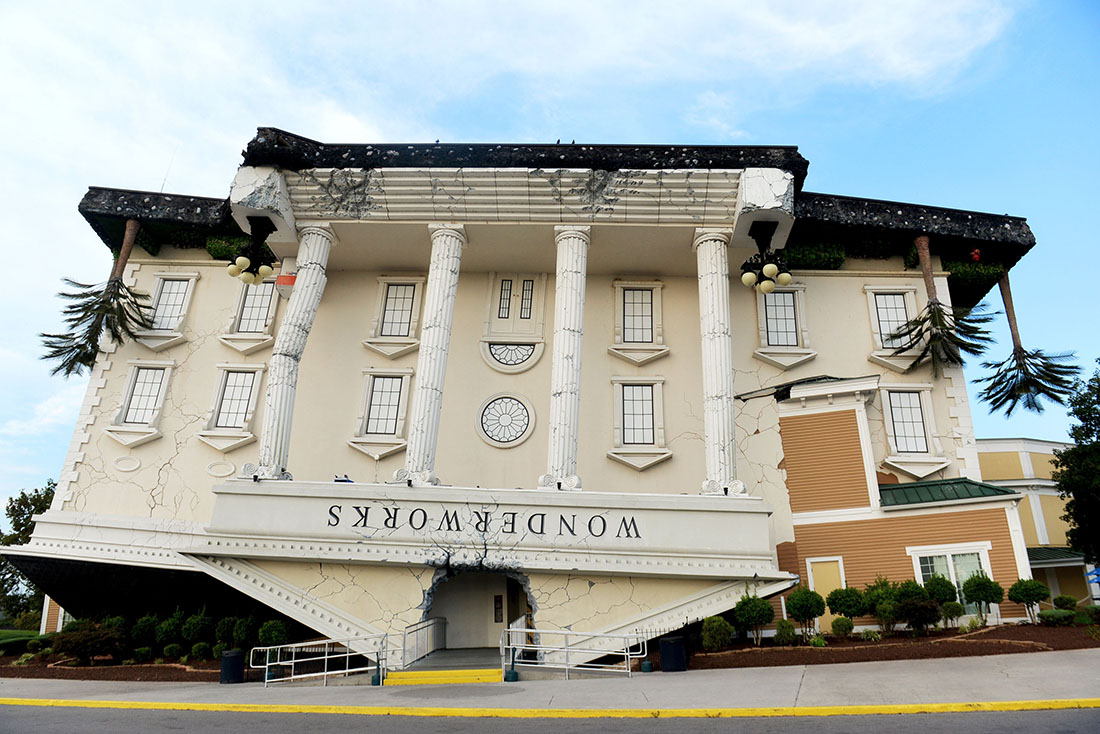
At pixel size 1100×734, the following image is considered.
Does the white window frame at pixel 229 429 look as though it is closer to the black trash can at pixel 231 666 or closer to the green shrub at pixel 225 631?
the green shrub at pixel 225 631

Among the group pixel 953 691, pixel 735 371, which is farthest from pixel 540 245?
pixel 953 691

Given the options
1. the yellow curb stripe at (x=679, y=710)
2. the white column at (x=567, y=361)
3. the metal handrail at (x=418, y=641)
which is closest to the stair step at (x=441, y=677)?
the metal handrail at (x=418, y=641)

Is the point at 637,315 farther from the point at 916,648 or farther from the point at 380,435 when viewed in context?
the point at 916,648

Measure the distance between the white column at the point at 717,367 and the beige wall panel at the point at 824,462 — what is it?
7.44ft

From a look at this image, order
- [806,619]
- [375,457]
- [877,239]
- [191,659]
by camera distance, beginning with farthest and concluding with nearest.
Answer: [877,239] < [375,457] < [191,659] < [806,619]

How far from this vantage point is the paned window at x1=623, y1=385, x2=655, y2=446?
2175 cm

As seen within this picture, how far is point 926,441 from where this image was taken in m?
21.0

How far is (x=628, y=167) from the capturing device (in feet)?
65.1

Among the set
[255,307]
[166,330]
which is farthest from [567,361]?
[166,330]

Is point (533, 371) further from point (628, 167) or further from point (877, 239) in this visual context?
point (877, 239)

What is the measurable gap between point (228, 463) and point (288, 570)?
21.7ft

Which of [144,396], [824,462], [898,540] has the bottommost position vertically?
[898,540]

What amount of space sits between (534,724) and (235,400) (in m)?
17.8

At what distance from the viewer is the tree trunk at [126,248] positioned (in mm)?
23625
